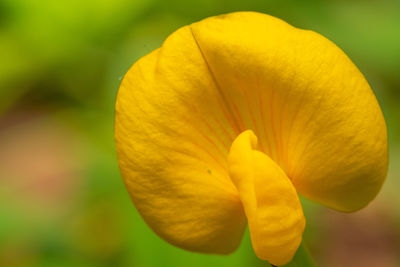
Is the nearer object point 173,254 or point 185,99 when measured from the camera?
point 185,99

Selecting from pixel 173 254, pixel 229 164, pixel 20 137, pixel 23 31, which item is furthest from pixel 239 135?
pixel 20 137

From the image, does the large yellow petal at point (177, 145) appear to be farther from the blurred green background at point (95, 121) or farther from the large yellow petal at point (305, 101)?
the blurred green background at point (95, 121)

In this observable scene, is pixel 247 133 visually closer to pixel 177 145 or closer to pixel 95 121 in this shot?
pixel 177 145

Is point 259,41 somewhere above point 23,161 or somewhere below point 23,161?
below

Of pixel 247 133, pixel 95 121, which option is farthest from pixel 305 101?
pixel 95 121

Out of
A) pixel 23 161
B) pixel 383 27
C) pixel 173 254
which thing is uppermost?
pixel 383 27

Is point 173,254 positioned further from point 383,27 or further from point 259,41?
point 383,27

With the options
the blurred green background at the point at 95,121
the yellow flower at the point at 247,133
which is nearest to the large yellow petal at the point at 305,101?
the yellow flower at the point at 247,133
